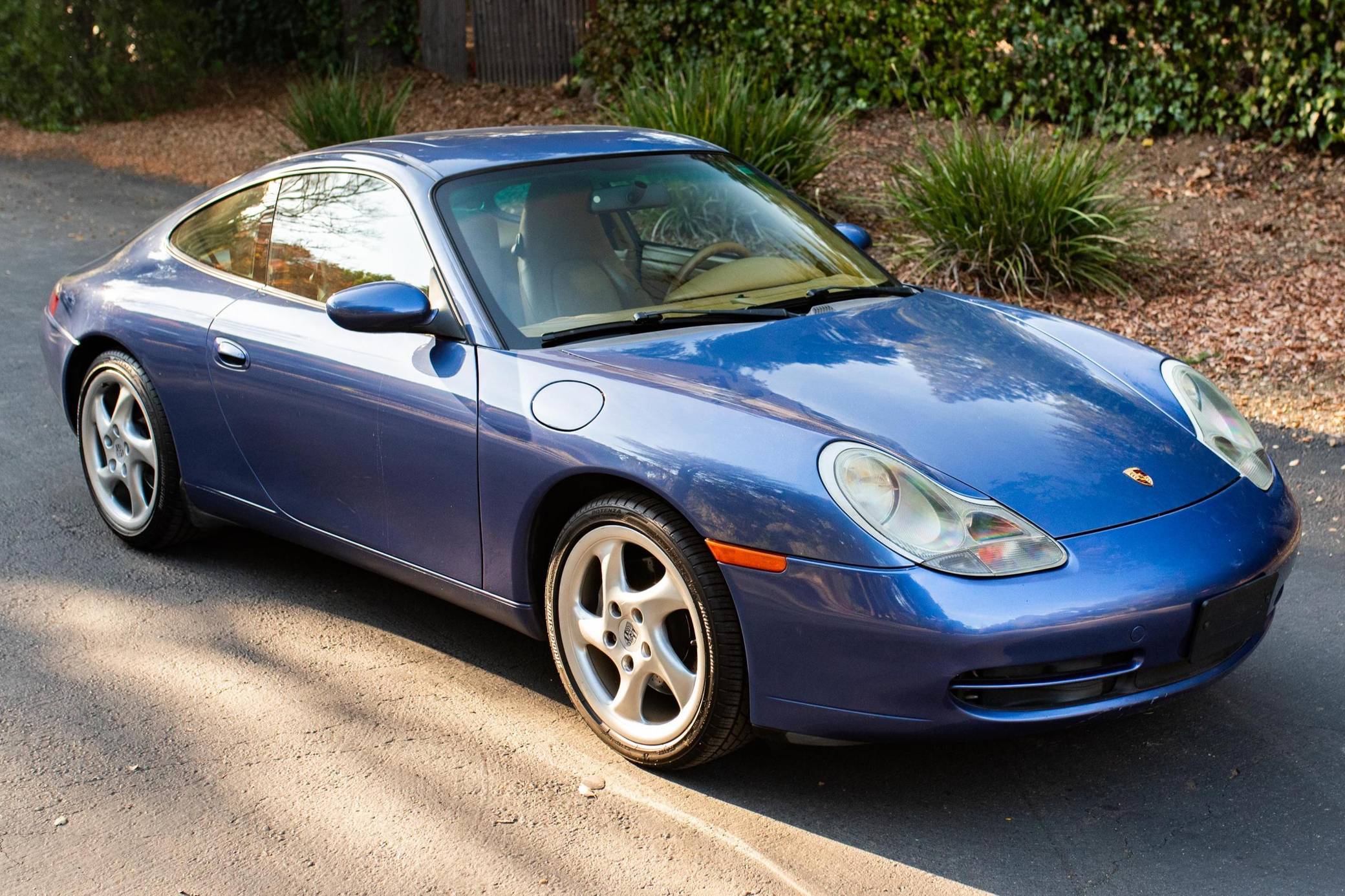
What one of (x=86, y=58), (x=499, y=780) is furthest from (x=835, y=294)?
(x=86, y=58)

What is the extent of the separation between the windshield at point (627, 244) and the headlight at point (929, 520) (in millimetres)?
919

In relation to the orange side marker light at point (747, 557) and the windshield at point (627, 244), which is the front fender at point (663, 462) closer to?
the orange side marker light at point (747, 557)

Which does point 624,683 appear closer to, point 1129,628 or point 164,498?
point 1129,628

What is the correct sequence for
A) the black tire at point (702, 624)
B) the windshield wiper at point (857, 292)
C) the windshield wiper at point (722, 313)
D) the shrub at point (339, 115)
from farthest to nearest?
the shrub at point (339, 115) → the windshield wiper at point (857, 292) → the windshield wiper at point (722, 313) → the black tire at point (702, 624)

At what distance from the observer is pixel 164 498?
486 cm

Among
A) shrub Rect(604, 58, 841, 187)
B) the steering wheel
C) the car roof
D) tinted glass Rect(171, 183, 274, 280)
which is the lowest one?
shrub Rect(604, 58, 841, 187)

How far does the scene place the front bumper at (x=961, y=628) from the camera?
2.99m

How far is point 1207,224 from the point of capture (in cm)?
945

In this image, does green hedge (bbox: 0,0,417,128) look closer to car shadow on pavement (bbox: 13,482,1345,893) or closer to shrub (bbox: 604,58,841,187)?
shrub (bbox: 604,58,841,187)

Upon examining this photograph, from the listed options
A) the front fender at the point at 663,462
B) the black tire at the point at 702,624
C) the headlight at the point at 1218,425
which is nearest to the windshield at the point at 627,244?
the front fender at the point at 663,462

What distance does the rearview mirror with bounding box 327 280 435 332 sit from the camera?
12.4 feet

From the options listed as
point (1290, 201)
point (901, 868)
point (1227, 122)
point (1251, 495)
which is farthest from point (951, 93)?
point (901, 868)

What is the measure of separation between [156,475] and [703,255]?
2.09m

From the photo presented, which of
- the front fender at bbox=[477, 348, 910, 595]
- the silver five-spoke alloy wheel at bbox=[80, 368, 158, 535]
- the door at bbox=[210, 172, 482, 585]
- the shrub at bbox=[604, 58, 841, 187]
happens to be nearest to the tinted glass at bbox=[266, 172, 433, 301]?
the door at bbox=[210, 172, 482, 585]
